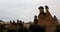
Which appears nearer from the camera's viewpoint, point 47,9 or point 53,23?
point 53,23

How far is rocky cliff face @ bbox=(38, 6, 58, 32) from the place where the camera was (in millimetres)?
29472

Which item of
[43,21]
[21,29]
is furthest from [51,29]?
[21,29]

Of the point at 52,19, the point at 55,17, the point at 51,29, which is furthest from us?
the point at 55,17

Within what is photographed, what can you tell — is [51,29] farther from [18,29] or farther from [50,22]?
[18,29]

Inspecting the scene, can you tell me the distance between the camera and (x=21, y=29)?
30.8m

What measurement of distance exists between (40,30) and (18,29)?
12.9 feet

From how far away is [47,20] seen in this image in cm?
3095

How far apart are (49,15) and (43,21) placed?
1654 mm

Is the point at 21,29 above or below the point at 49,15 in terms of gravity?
below

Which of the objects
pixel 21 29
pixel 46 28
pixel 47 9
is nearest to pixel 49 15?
pixel 47 9

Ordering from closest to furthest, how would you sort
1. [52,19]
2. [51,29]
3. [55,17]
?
[51,29] → [52,19] → [55,17]

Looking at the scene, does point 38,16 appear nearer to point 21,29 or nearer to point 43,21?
point 43,21

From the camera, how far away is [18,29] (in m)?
30.8

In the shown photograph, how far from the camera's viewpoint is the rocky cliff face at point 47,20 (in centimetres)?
2947
